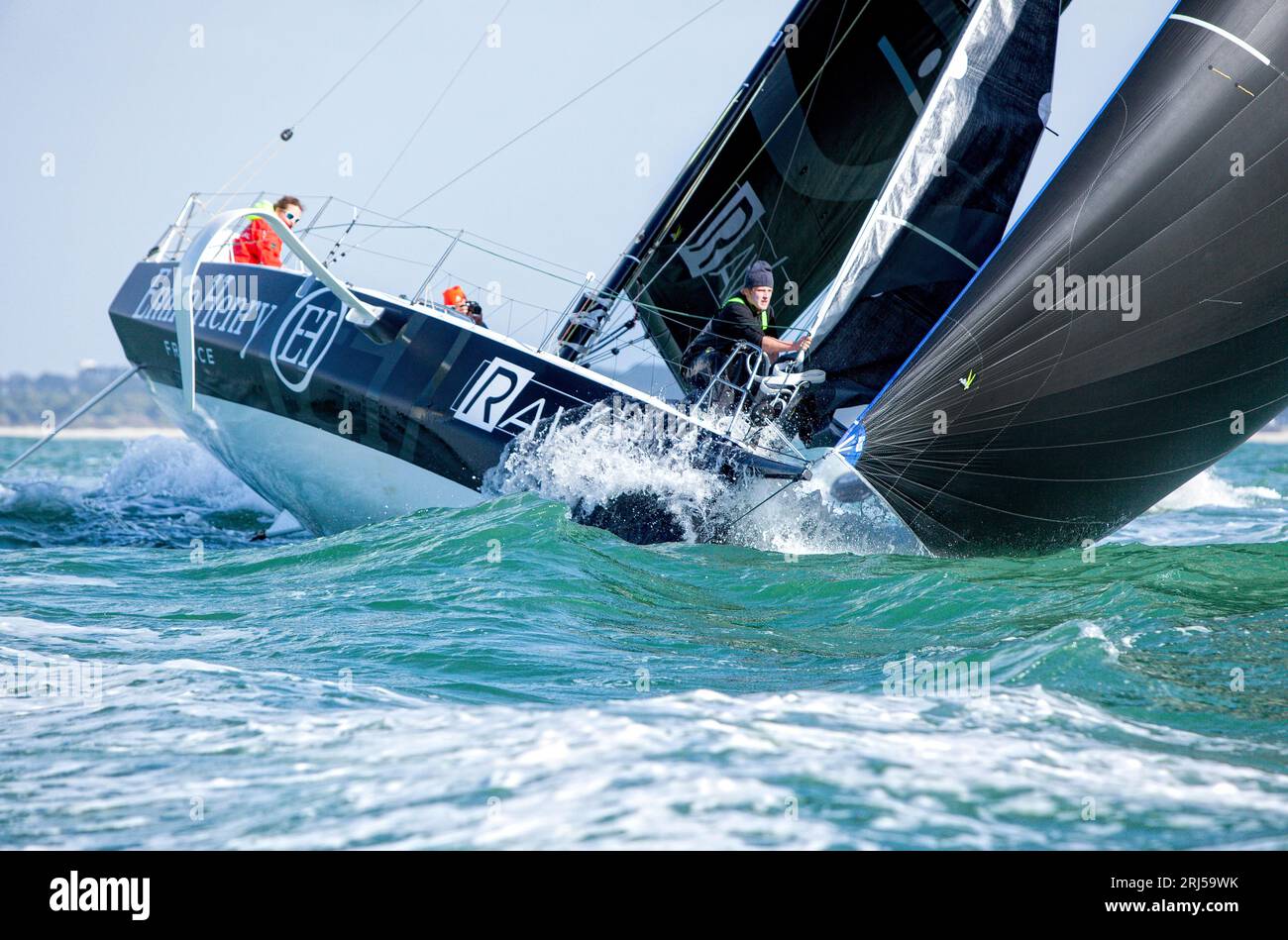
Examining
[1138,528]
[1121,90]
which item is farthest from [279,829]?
[1138,528]

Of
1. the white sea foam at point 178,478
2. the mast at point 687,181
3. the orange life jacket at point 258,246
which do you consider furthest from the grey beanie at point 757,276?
the white sea foam at point 178,478

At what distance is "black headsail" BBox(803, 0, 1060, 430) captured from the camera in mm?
7059

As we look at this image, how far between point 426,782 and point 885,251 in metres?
5.15

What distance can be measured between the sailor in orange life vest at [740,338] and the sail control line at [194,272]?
1695 mm

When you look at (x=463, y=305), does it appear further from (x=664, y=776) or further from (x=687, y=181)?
(x=664, y=776)

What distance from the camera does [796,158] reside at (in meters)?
8.68

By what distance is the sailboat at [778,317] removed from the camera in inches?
233

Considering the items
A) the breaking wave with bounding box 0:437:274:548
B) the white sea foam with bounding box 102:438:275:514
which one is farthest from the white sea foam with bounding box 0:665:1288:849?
the white sea foam with bounding box 102:438:275:514

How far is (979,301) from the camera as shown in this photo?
5.79 m

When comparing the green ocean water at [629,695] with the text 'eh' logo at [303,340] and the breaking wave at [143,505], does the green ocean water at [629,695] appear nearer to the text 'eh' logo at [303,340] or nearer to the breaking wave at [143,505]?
the text 'eh' logo at [303,340]

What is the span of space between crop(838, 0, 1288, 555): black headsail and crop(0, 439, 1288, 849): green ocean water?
0.58 meters

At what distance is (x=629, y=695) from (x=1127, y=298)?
3.42m

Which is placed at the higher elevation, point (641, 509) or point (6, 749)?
point (641, 509)
